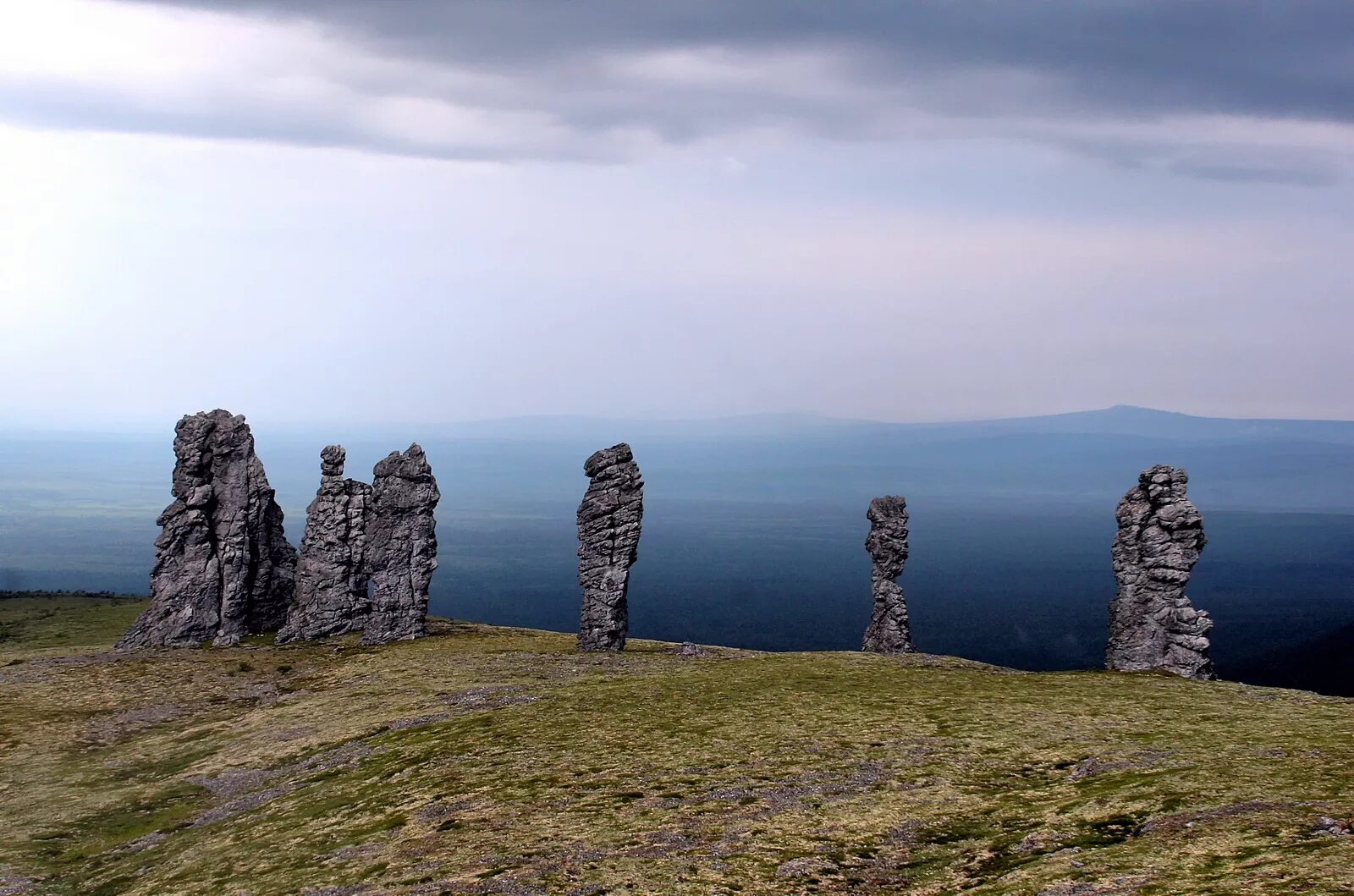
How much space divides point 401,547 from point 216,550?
713 inches

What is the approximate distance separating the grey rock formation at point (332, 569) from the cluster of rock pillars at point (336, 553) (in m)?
0.11

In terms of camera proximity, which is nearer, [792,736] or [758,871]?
[758,871]

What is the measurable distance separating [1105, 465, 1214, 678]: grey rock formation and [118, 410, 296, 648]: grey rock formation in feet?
241

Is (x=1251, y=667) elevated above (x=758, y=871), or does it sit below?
below

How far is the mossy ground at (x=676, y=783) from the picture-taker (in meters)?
30.0

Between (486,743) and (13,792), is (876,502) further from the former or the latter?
(13,792)

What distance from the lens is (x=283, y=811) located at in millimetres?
43719

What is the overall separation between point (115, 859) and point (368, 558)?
50.8 m

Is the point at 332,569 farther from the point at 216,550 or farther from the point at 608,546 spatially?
the point at 608,546

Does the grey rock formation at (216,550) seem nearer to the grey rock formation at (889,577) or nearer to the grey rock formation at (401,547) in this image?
the grey rock formation at (401,547)

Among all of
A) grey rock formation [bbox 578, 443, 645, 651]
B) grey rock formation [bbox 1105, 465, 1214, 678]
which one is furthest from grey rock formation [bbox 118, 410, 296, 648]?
grey rock formation [bbox 1105, 465, 1214, 678]

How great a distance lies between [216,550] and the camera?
94.4m

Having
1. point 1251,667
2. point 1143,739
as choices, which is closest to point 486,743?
point 1143,739

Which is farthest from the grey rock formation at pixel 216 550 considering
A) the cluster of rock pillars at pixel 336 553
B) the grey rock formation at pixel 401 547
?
the grey rock formation at pixel 401 547
